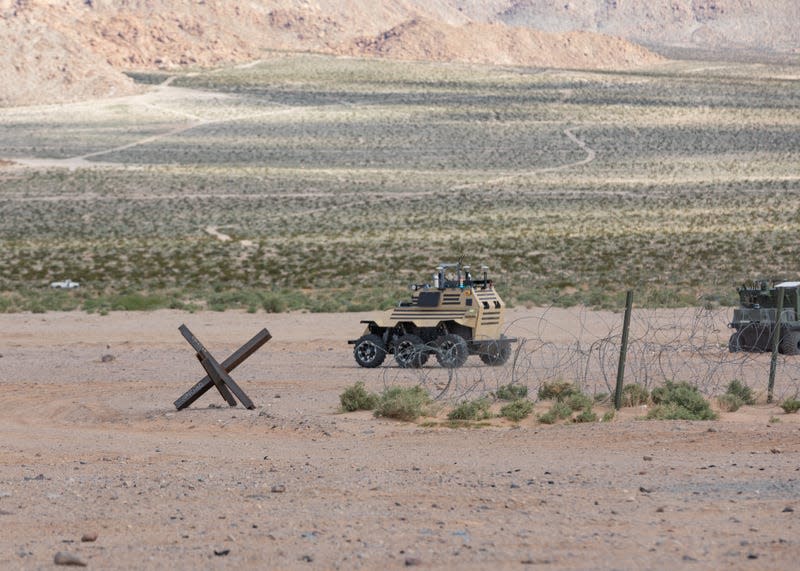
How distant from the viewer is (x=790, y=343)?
725 inches

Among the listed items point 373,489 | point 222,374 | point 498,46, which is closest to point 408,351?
point 222,374

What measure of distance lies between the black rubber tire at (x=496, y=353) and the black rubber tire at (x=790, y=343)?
3738mm

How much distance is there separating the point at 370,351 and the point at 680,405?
243 inches

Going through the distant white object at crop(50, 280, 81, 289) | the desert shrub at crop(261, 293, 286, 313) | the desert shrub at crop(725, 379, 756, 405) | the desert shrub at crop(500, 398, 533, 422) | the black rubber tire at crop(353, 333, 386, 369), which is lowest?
the distant white object at crop(50, 280, 81, 289)

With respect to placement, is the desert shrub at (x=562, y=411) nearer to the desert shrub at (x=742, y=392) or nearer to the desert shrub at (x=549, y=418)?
the desert shrub at (x=549, y=418)

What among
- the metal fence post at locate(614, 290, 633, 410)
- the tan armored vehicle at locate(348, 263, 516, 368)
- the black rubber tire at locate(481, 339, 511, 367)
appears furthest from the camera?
the black rubber tire at locate(481, 339, 511, 367)

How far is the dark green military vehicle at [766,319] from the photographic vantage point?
60.1 feet

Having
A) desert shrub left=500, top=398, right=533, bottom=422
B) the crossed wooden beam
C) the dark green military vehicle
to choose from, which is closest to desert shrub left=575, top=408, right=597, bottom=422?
desert shrub left=500, top=398, right=533, bottom=422

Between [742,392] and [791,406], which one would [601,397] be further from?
[791,406]

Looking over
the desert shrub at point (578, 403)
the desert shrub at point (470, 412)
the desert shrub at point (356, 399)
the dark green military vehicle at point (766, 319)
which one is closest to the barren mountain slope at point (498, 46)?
the dark green military vehicle at point (766, 319)

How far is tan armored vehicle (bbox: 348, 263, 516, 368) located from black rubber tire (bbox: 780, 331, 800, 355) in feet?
12.3

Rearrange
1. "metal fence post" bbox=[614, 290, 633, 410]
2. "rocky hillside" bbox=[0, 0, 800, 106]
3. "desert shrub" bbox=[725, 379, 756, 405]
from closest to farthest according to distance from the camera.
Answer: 1. "metal fence post" bbox=[614, 290, 633, 410]
2. "desert shrub" bbox=[725, 379, 756, 405]
3. "rocky hillside" bbox=[0, 0, 800, 106]

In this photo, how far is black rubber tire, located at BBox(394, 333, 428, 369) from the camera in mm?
17375

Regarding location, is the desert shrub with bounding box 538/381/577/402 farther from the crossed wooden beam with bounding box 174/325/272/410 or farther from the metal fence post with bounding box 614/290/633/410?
the crossed wooden beam with bounding box 174/325/272/410
